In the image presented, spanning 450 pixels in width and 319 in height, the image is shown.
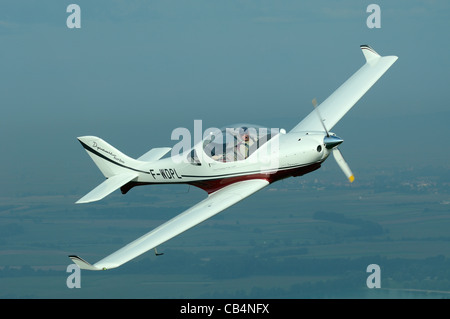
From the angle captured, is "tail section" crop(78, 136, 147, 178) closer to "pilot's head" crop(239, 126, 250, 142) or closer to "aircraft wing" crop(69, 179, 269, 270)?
"aircraft wing" crop(69, 179, 269, 270)

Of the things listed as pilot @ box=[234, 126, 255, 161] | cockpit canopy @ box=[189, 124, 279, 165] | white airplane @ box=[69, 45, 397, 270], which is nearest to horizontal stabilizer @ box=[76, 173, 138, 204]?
white airplane @ box=[69, 45, 397, 270]

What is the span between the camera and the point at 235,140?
2636 cm

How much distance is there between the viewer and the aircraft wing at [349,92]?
30797 mm

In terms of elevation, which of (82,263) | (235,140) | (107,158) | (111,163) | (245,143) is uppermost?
(107,158)

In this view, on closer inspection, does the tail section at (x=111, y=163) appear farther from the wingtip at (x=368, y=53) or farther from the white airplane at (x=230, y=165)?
the wingtip at (x=368, y=53)

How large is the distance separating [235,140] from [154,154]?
18.8 ft

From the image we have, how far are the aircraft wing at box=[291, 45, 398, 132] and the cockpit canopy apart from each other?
4.18 meters

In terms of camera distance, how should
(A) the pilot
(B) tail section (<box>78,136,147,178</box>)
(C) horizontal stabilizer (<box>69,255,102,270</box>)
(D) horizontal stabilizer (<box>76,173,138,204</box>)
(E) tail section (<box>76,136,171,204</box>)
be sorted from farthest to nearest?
1. (B) tail section (<box>78,136,147,178</box>)
2. (E) tail section (<box>76,136,171,204</box>)
3. (D) horizontal stabilizer (<box>76,173,138,204</box>)
4. (A) the pilot
5. (C) horizontal stabilizer (<box>69,255,102,270</box>)

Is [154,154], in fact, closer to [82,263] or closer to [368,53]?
[82,263]

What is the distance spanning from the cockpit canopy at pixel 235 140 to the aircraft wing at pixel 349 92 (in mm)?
4176

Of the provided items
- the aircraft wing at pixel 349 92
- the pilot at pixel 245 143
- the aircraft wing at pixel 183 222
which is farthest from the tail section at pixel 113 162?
the aircraft wing at pixel 349 92

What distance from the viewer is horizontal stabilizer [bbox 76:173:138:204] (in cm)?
2752

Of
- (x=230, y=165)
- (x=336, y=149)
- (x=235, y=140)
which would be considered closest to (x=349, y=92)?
(x=336, y=149)

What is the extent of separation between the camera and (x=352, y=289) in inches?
5335
